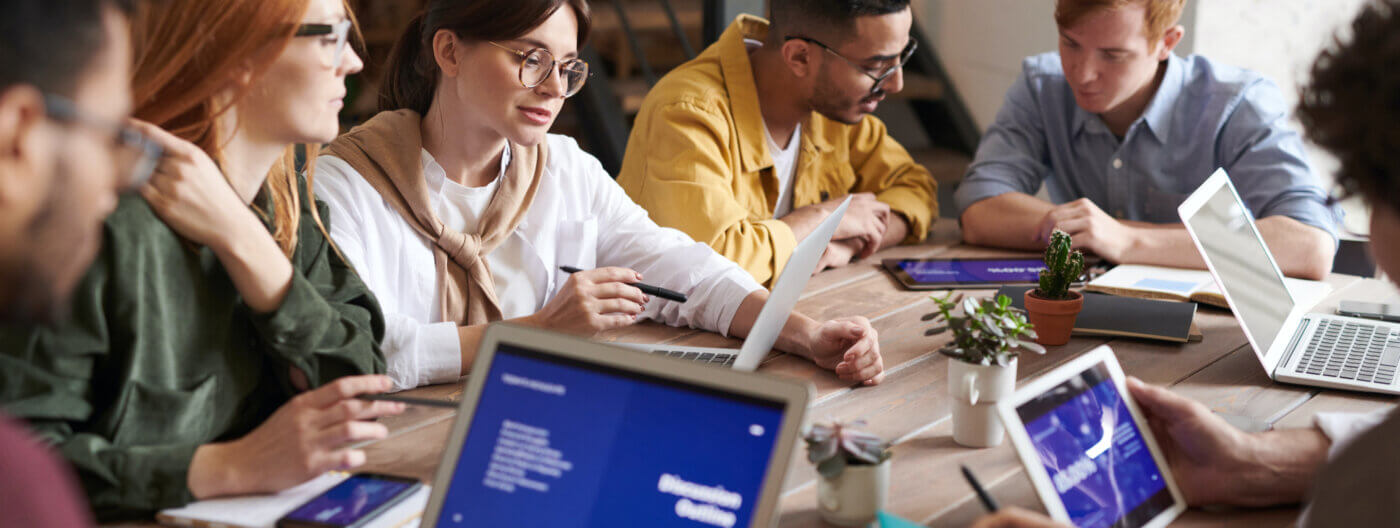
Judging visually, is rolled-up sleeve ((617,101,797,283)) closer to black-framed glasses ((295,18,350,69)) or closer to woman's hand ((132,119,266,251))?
black-framed glasses ((295,18,350,69))

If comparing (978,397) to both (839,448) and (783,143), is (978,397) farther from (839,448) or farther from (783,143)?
(783,143)

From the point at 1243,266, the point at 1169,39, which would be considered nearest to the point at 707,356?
the point at 1243,266

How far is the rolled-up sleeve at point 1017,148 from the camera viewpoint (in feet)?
8.87

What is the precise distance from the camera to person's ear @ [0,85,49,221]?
2.16 ft

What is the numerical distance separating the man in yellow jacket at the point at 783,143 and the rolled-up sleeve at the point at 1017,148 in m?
0.16

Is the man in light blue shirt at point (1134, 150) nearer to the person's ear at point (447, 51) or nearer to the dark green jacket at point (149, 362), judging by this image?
the person's ear at point (447, 51)

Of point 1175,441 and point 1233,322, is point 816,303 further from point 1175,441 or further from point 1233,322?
point 1175,441

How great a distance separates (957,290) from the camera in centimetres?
213

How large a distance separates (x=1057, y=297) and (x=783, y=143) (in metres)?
1.07

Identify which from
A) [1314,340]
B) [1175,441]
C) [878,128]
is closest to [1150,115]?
[878,128]

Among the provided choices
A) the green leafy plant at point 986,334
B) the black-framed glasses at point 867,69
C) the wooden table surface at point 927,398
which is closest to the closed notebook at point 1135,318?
the wooden table surface at point 927,398

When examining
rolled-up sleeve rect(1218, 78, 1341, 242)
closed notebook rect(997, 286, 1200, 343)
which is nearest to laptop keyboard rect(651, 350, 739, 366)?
closed notebook rect(997, 286, 1200, 343)

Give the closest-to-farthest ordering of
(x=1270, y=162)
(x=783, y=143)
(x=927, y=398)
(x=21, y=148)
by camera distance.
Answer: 1. (x=21, y=148)
2. (x=927, y=398)
3. (x=1270, y=162)
4. (x=783, y=143)

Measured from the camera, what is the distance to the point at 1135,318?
186 centimetres
